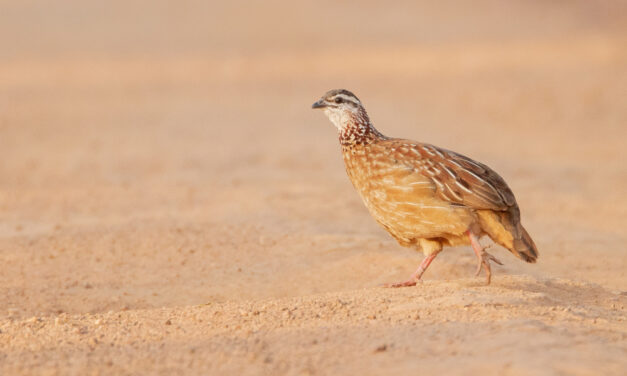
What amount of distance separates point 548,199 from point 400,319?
7338 mm

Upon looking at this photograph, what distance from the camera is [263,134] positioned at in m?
17.2

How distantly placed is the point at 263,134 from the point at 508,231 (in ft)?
35.3

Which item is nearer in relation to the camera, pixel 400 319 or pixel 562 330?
pixel 562 330

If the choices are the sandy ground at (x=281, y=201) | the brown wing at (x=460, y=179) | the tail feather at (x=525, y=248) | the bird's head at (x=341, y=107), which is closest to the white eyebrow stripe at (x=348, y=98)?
the bird's head at (x=341, y=107)

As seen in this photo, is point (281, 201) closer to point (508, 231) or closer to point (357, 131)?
point (357, 131)

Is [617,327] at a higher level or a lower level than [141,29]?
→ lower

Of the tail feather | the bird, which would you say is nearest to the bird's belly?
the bird

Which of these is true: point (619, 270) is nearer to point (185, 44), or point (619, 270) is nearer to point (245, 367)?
point (245, 367)

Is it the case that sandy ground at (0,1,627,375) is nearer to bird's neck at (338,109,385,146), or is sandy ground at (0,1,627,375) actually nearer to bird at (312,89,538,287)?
bird at (312,89,538,287)

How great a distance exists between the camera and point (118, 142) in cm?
1650

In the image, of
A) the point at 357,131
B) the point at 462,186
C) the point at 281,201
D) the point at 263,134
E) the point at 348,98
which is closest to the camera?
the point at 462,186

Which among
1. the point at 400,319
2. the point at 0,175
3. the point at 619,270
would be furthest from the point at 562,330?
the point at 0,175

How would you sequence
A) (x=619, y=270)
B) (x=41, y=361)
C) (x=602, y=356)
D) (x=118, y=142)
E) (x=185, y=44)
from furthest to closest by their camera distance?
(x=185, y=44), (x=118, y=142), (x=619, y=270), (x=41, y=361), (x=602, y=356)

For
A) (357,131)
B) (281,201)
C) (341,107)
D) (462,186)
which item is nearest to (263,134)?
(281,201)
